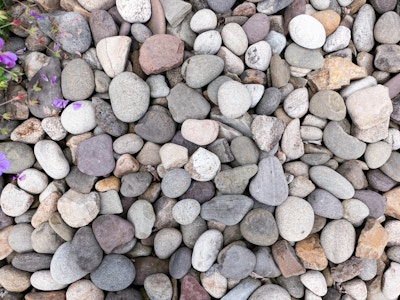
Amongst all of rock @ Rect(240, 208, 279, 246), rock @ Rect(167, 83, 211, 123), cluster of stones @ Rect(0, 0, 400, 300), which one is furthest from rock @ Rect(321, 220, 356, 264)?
rock @ Rect(167, 83, 211, 123)

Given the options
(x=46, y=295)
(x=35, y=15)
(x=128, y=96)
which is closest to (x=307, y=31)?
(x=128, y=96)

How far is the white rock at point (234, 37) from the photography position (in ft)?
6.94

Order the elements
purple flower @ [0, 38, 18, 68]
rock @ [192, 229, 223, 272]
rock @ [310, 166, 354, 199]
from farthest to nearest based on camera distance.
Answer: rock @ [310, 166, 354, 199]
rock @ [192, 229, 223, 272]
purple flower @ [0, 38, 18, 68]

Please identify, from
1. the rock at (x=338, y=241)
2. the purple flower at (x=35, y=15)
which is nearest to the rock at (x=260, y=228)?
the rock at (x=338, y=241)

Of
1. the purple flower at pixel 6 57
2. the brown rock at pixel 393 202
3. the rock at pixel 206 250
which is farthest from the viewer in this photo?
the brown rock at pixel 393 202

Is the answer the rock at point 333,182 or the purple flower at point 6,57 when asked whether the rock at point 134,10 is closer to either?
the purple flower at point 6,57

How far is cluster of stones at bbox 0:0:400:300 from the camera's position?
200 cm

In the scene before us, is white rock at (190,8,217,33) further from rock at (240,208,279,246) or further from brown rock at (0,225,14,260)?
brown rock at (0,225,14,260)

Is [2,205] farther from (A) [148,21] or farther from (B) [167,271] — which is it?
(A) [148,21]

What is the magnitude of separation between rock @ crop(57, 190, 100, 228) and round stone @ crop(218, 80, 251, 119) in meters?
0.88

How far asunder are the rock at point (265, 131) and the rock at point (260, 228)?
370 mm

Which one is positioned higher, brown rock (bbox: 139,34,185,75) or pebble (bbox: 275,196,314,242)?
brown rock (bbox: 139,34,185,75)

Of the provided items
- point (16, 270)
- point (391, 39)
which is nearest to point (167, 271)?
point (16, 270)

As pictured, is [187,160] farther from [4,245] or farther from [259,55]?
[4,245]
